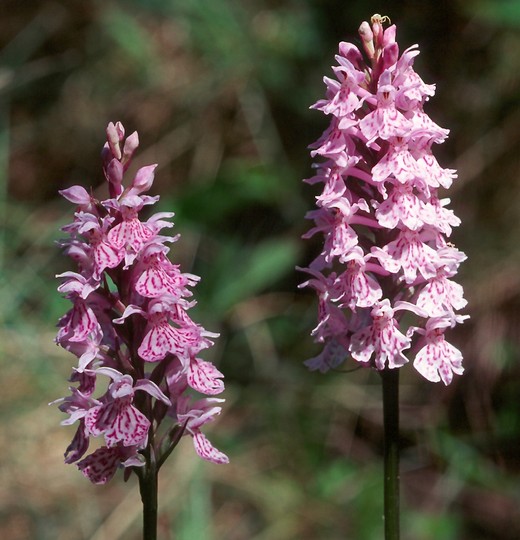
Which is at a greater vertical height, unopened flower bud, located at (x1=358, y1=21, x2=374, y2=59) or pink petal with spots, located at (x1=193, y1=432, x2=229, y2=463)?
unopened flower bud, located at (x1=358, y1=21, x2=374, y2=59)

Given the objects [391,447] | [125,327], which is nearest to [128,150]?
[125,327]

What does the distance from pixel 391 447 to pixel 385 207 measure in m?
0.48

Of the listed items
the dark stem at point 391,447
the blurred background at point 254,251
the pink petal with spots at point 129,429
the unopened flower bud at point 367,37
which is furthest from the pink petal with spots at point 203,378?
the blurred background at point 254,251

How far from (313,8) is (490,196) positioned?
54.0 inches

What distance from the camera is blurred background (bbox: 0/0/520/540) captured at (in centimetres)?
429

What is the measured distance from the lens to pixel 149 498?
1854 mm

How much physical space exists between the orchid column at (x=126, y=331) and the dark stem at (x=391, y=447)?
0.33 metres

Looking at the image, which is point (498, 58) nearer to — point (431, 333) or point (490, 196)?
point (490, 196)

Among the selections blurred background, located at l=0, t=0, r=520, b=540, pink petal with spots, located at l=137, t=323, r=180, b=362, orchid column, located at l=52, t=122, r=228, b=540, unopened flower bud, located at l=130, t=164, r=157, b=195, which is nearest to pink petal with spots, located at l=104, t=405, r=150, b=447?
orchid column, located at l=52, t=122, r=228, b=540

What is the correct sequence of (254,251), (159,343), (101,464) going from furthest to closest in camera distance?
(254,251) → (101,464) → (159,343)

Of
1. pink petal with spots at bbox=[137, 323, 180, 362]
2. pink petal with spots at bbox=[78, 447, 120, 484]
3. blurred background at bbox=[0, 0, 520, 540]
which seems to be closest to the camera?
pink petal with spots at bbox=[137, 323, 180, 362]

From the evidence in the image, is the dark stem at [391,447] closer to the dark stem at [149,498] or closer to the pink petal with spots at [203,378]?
the pink petal with spots at [203,378]

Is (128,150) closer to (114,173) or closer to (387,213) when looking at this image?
(114,173)

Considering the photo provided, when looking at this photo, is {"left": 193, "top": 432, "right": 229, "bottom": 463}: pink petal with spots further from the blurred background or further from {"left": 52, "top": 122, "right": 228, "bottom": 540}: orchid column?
the blurred background
